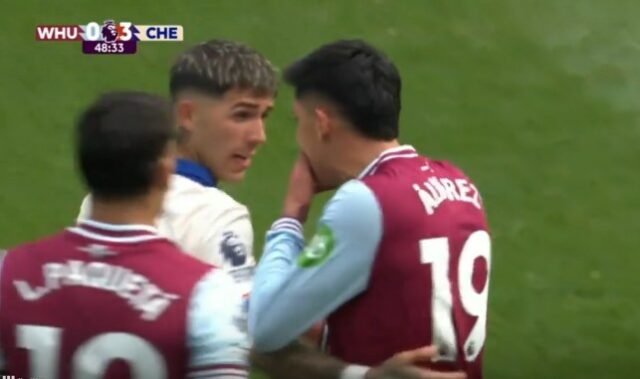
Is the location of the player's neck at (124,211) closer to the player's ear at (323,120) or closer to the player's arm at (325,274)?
the player's arm at (325,274)

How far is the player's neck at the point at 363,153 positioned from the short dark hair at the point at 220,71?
0.43m

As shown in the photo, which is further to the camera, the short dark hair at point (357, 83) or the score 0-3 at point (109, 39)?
the score 0-3 at point (109, 39)

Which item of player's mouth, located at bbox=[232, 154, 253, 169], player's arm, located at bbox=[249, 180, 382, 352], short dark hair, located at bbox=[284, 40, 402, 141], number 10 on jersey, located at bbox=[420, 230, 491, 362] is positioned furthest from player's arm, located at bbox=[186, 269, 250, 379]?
player's mouth, located at bbox=[232, 154, 253, 169]

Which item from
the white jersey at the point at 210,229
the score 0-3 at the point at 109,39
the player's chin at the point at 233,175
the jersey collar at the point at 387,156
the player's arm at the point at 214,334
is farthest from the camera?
the score 0-3 at the point at 109,39

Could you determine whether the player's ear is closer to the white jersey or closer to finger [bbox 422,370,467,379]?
the white jersey

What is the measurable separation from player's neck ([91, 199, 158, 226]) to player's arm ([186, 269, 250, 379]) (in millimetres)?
158

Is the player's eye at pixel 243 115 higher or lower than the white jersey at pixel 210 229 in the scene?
higher

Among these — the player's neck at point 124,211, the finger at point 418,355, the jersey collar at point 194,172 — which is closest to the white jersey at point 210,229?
the jersey collar at point 194,172

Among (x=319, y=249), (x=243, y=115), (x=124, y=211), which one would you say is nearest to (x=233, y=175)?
(x=243, y=115)

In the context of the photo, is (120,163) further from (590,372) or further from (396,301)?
(590,372)

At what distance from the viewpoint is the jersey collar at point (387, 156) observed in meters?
3.04

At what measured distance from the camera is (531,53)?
849cm

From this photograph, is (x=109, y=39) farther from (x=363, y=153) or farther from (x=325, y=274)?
(x=325, y=274)

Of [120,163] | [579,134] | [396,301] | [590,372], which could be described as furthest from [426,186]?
[579,134]
